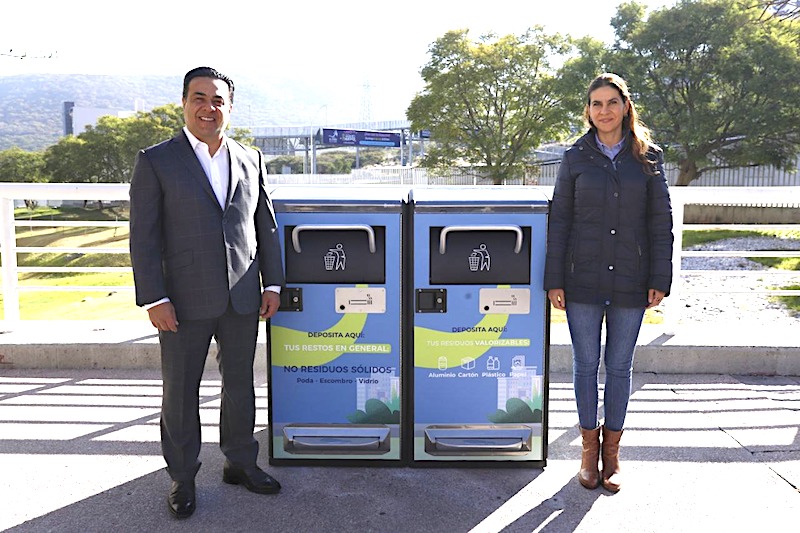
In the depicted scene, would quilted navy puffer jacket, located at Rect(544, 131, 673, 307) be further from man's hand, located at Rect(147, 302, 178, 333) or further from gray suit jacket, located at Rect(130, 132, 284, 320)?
man's hand, located at Rect(147, 302, 178, 333)

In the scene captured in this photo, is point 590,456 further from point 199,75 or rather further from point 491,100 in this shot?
point 491,100

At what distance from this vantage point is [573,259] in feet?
11.0

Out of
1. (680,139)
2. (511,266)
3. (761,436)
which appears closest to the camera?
(511,266)

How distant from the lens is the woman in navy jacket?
10.7 feet

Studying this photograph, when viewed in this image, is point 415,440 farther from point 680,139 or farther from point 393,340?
point 680,139

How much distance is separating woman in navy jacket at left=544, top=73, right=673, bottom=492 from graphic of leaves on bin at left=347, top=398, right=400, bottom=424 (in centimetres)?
96

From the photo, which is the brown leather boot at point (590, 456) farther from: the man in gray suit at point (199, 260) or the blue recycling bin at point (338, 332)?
the man in gray suit at point (199, 260)

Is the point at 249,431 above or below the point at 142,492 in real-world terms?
above

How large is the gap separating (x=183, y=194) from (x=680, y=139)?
32.3m

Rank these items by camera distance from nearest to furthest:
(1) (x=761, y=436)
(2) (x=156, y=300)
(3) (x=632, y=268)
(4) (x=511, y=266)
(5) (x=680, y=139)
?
(2) (x=156, y=300)
(3) (x=632, y=268)
(4) (x=511, y=266)
(1) (x=761, y=436)
(5) (x=680, y=139)

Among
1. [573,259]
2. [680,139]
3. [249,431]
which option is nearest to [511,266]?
[573,259]

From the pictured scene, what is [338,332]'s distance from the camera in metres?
3.60

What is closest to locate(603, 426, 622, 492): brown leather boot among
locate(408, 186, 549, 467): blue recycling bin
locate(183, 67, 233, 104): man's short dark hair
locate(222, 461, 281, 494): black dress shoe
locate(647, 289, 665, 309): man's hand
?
locate(408, 186, 549, 467): blue recycling bin

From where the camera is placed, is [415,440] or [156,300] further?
[415,440]
